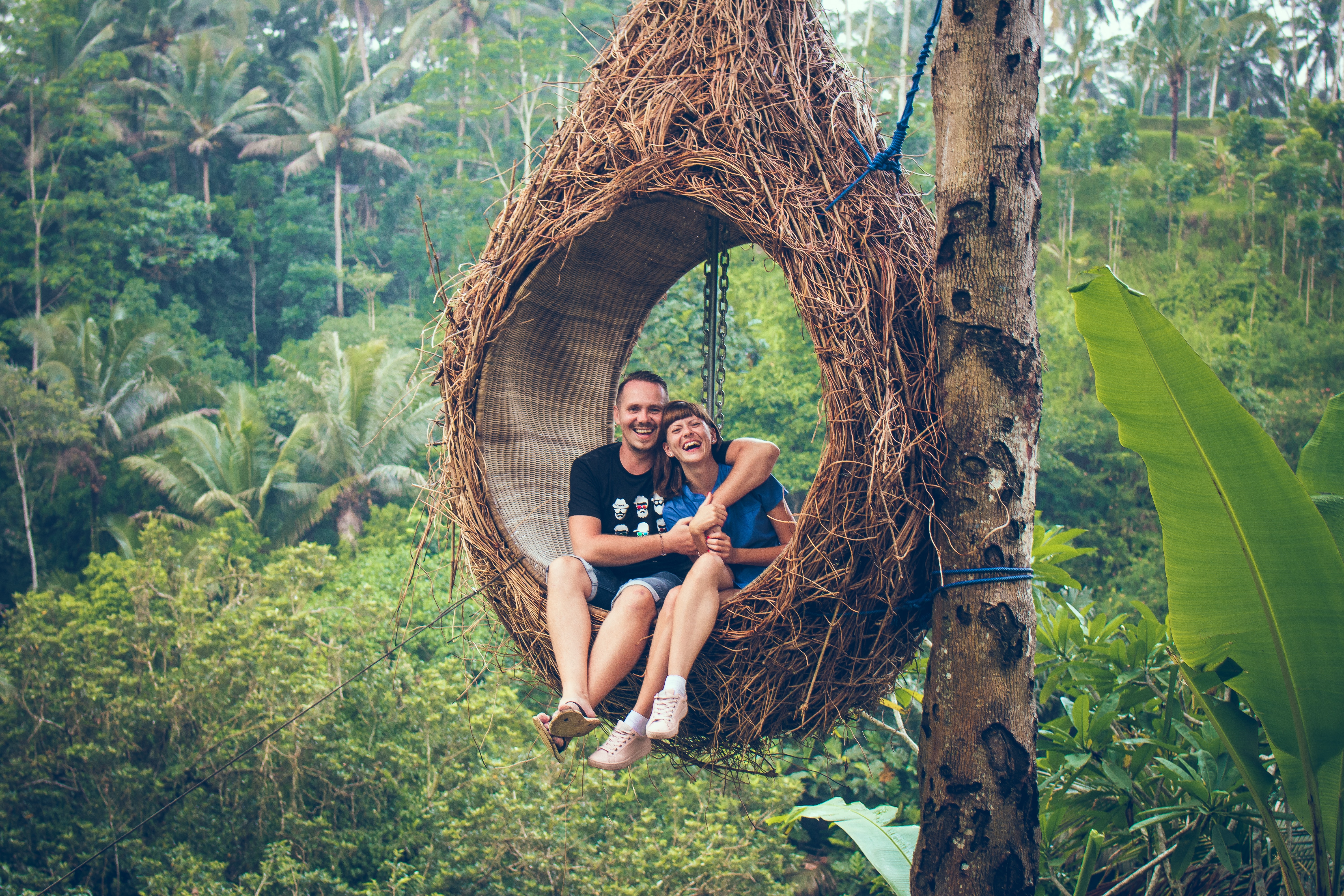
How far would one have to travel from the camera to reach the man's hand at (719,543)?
2473 mm

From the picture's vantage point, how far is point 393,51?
31.1 m

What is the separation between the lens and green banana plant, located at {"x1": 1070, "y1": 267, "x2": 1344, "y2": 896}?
179 cm

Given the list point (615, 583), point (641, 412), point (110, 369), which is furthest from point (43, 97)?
point (615, 583)

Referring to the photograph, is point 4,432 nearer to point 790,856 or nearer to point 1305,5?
point 790,856

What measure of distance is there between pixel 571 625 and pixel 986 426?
43.9 inches

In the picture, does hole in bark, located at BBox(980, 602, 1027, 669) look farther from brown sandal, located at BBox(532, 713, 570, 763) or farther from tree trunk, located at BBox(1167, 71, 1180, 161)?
tree trunk, located at BBox(1167, 71, 1180, 161)

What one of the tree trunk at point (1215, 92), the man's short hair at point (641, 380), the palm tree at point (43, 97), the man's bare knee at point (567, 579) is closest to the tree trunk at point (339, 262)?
the palm tree at point (43, 97)

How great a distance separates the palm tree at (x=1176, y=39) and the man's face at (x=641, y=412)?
20.8 meters

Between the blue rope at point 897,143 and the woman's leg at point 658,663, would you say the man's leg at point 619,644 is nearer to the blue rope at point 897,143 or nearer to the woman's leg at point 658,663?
the woman's leg at point 658,663

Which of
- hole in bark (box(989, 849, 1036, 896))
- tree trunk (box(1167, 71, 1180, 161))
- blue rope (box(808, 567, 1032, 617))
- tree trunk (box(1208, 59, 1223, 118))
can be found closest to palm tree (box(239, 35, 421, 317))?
tree trunk (box(1167, 71, 1180, 161))

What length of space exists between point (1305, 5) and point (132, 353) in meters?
28.6

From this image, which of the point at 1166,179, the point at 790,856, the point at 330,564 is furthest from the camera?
the point at 1166,179

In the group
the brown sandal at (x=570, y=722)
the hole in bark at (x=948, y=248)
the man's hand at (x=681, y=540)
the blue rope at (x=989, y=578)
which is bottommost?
the brown sandal at (x=570, y=722)

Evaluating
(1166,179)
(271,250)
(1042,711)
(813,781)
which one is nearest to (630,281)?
(1042,711)
